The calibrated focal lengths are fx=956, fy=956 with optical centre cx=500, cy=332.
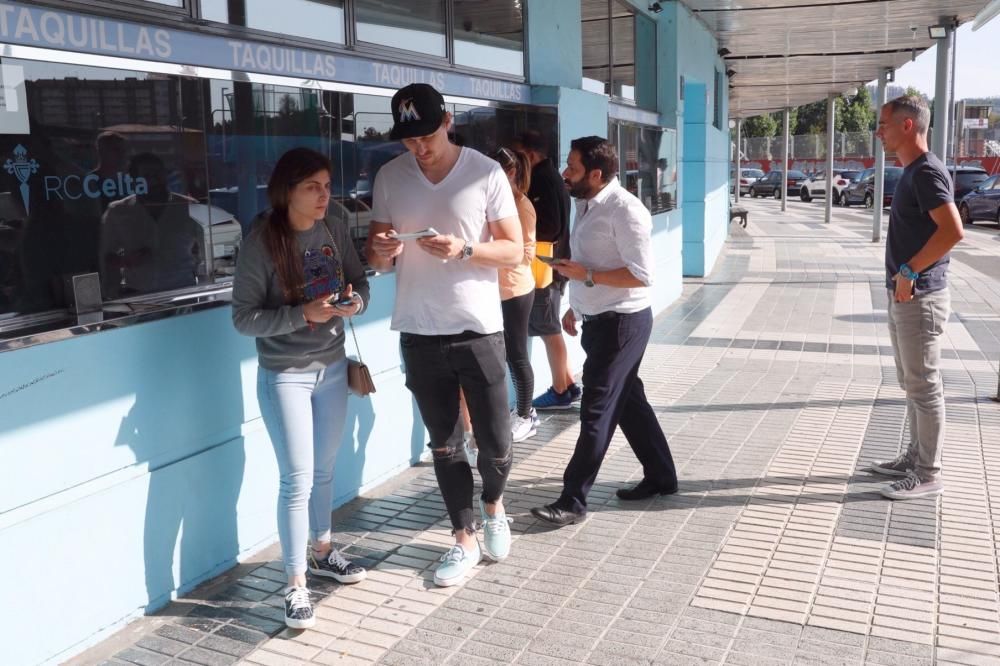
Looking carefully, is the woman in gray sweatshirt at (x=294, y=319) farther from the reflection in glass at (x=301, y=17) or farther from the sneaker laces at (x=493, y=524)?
the reflection in glass at (x=301, y=17)

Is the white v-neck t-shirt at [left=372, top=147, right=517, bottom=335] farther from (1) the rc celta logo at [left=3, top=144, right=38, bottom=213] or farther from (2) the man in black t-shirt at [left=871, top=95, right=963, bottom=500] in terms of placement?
(2) the man in black t-shirt at [left=871, top=95, right=963, bottom=500]

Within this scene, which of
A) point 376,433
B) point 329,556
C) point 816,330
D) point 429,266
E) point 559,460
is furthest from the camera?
point 816,330

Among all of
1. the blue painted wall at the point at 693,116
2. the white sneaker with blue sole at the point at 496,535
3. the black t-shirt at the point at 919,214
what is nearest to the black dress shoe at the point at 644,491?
the white sneaker with blue sole at the point at 496,535

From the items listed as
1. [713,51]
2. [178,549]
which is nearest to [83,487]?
[178,549]

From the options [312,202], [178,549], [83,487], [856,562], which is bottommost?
[856,562]

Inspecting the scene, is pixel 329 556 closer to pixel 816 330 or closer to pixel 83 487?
pixel 83 487

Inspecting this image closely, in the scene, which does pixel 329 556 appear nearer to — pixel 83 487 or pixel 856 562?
pixel 83 487

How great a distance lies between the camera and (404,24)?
5.41 metres

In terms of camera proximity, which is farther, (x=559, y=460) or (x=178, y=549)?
(x=559, y=460)

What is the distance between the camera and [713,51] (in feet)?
52.6

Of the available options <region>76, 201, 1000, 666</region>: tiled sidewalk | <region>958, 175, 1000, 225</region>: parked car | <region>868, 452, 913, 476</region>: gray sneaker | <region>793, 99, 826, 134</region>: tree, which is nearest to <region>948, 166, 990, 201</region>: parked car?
<region>958, 175, 1000, 225</region>: parked car

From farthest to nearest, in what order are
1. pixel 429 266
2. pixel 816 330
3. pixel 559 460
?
pixel 816 330, pixel 559 460, pixel 429 266

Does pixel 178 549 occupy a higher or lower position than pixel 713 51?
lower

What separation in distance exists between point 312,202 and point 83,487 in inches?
51.2
